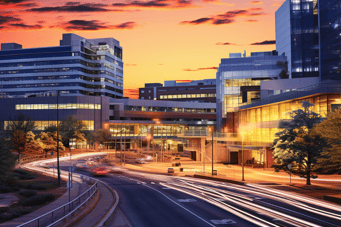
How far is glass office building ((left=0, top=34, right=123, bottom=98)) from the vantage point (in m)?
144

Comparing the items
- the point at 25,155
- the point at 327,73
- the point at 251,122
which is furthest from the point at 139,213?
the point at 327,73

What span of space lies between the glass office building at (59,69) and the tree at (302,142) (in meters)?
113

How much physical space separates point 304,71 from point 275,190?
70854 millimetres

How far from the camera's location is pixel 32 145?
75562 millimetres

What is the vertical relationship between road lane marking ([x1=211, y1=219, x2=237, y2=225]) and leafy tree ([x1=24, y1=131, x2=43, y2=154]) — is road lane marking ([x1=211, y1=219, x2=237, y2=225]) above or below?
below

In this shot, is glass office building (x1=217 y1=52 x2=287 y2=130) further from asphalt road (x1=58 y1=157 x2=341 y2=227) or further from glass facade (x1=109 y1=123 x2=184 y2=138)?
asphalt road (x1=58 y1=157 x2=341 y2=227)

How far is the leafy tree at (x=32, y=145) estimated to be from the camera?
7514 cm

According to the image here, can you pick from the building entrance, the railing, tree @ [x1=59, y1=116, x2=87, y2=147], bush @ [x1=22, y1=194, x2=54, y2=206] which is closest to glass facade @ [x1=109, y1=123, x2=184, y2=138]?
tree @ [x1=59, y1=116, x2=87, y2=147]

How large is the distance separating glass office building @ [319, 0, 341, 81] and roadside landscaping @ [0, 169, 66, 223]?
69591 mm

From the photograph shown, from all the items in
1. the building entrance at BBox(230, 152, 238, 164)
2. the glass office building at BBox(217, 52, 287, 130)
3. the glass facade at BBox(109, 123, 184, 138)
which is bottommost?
the building entrance at BBox(230, 152, 238, 164)

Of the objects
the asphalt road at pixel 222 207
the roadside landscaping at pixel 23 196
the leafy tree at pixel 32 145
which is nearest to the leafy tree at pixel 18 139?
the leafy tree at pixel 32 145

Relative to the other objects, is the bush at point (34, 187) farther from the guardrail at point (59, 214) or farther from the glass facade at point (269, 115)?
the glass facade at point (269, 115)

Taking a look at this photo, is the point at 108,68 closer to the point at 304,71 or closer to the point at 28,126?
the point at 28,126

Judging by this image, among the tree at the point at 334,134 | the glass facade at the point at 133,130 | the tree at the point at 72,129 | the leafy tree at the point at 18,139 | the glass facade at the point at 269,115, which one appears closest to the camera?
the tree at the point at 334,134
